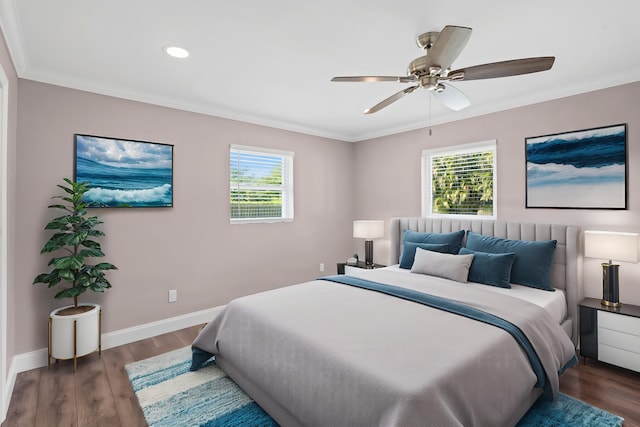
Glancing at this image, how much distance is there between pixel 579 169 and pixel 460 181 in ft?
3.94

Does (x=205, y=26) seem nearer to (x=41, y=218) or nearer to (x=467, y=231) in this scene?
(x=41, y=218)

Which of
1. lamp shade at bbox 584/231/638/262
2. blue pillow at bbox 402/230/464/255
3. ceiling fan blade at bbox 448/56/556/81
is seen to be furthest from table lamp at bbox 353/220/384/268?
ceiling fan blade at bbox 448/56/556/81

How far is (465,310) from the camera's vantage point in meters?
2.18

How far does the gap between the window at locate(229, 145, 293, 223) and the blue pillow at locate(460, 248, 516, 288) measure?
241 centimetres

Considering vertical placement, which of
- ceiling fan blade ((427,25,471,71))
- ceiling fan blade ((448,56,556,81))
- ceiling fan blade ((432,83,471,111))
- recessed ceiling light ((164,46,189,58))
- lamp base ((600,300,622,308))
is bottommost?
lamp base ((600,300,622,308))

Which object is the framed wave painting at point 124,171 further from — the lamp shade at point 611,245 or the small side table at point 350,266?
the lamp shade at point 611,245

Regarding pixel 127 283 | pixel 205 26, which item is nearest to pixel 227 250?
pixel 127 283

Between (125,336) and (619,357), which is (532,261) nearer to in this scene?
(619,357)

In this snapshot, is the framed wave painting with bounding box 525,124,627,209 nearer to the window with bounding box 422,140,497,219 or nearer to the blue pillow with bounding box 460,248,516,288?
the window with bounding box 422,140,497,219

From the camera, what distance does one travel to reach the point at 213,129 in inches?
148

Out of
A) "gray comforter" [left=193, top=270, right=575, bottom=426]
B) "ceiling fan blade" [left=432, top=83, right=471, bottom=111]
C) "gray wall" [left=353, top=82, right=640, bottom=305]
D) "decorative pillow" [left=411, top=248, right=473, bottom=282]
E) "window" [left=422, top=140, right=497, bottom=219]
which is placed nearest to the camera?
"gray comforter" [left=193, top=270, right=575, bottom=426]

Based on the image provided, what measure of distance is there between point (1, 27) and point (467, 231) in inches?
165

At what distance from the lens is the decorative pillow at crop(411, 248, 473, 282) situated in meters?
3.10

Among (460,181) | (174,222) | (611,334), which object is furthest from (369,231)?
(611,334)
